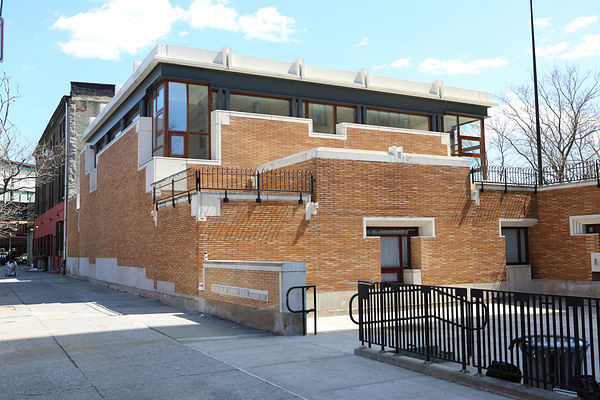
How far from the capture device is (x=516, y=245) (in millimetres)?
22484

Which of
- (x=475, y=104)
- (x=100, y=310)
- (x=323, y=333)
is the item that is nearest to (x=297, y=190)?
(x=323, y=333)

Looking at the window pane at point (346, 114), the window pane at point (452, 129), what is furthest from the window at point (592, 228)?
the window pane at point (346, 114)

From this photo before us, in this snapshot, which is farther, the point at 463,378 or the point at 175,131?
the point at 175,131

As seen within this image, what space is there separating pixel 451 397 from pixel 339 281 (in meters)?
10.3

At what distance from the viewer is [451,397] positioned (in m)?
6.94

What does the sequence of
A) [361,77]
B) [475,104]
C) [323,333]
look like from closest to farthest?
[323,333] → [361,77] → [475,104]

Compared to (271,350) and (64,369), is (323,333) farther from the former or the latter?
(64,369)

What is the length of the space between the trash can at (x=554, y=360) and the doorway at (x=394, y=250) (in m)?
12.1

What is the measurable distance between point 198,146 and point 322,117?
632 centimetres

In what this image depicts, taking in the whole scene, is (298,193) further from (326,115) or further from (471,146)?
(471,146)

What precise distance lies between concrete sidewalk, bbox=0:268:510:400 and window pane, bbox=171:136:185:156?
8.26 meters

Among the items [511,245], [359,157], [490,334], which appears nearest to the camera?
[490,334]

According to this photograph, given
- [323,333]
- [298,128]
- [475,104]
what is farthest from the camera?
[475,104]

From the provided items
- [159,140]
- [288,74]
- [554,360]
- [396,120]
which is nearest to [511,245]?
[396,120]
